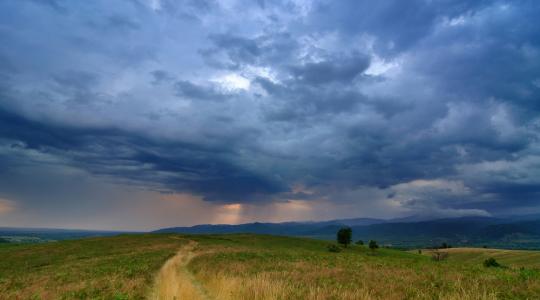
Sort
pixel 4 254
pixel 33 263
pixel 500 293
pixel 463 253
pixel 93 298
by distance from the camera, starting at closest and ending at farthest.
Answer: pixel 500 293 → pixel 93 298 → pixel 33 263 → pixel 4 254 → pixel 463 253

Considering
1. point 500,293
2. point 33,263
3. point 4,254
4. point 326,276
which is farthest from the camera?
point 4,254

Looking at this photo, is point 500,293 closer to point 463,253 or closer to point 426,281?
point 426,281

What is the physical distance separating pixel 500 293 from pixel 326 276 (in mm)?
9400

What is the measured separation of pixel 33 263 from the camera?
161 feet

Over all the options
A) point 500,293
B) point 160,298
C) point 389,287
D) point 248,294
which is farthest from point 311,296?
point 500,293

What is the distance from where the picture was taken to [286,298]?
12.6 meters

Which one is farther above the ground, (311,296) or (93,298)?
(311,296)

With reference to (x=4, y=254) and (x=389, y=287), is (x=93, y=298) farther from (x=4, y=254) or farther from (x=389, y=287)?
(x=4, y=254)

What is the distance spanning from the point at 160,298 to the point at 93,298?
475 cm

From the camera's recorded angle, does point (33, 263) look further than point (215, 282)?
Yes

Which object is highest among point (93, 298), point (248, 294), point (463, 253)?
point (248, 294)

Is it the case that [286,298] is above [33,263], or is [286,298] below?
above

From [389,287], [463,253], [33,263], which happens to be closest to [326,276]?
[389,287]

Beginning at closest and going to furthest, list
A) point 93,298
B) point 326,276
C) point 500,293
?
point 500,293
point 93,298
point 326,276
